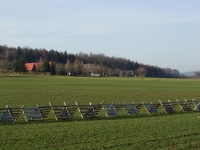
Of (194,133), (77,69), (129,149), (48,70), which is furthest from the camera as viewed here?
(77,69)

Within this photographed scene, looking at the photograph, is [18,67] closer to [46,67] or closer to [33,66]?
[46,67]

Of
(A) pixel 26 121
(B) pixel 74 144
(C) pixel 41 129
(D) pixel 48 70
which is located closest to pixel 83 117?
(A) pixel 26 121

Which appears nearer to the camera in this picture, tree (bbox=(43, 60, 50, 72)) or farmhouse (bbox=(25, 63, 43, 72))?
tree (bbox=(43, 60, 50, 72))

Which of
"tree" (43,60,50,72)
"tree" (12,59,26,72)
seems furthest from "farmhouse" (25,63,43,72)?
"tree" (12,59,26,72)

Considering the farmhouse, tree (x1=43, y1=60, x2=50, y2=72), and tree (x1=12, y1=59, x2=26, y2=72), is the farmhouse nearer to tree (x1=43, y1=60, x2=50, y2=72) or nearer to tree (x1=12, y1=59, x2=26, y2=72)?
tree (x1=43, y1=60, x2=50, y2=72)

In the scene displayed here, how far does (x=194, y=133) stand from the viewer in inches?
612

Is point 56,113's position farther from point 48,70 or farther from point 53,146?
point 48,70

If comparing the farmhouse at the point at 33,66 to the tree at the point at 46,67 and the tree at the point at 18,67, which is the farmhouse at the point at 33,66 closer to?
the tree at the point at 46,67

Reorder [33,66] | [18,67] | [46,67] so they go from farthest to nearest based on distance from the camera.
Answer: [33,66]
[46,67]
[18,67]

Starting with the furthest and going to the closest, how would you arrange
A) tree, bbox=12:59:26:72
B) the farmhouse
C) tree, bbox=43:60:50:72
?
1. the farmhouse
2. tree, bbox=43:60:50:72
3. tree, bbox=12:59:26:72

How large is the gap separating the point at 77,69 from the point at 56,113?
483 feet

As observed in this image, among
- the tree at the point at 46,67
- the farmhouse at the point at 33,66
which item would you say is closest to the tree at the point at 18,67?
the tree at the point at 46,67

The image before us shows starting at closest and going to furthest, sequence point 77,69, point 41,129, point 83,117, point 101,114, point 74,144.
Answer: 1. point 74,144
2. point 41,129
3. point 83,117
4. point 101,114
5. point 77,69

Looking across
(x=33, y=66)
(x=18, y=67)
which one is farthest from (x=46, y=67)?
(x=33, y=66)
